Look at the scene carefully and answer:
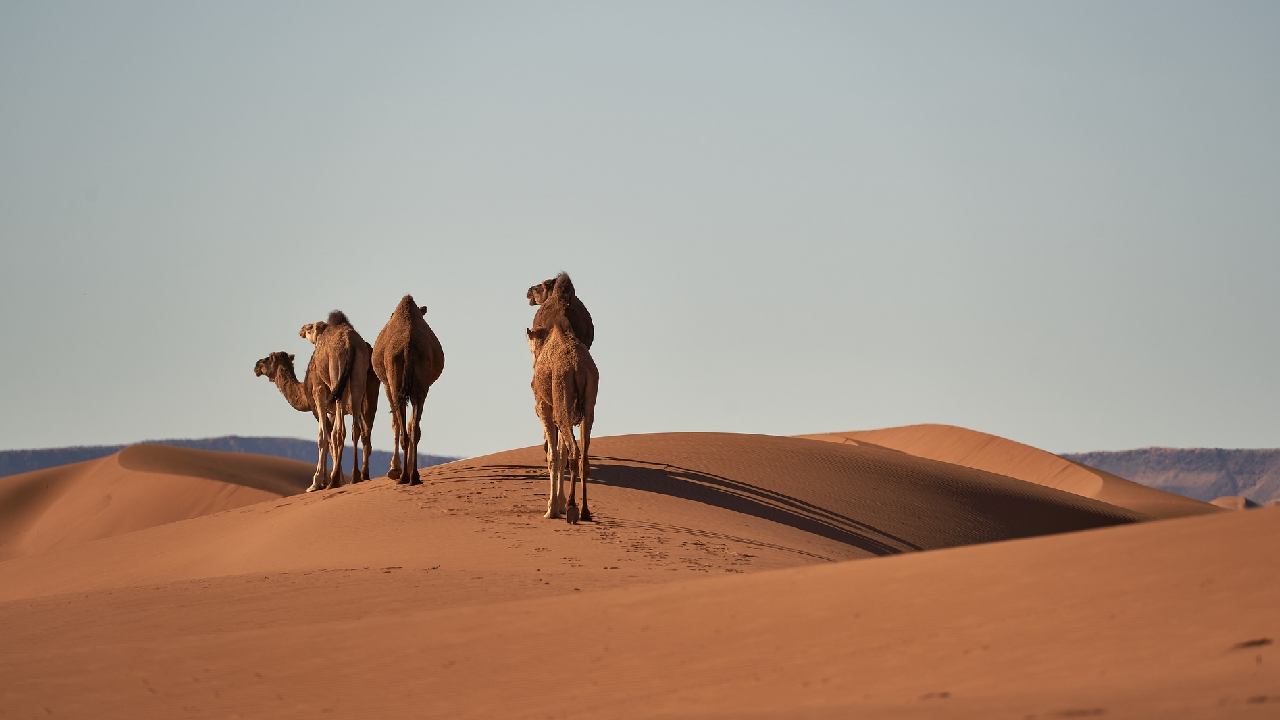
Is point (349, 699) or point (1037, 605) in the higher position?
point (1037, 605)

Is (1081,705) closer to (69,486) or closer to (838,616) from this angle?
(838,616)

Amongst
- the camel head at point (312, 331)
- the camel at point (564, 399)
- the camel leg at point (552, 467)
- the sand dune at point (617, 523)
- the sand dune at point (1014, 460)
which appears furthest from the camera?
the sand dune at point (1014, 460)

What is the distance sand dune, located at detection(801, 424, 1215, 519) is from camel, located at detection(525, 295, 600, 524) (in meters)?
40.8

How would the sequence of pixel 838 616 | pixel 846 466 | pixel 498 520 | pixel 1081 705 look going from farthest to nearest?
pixel 846 466 < pixel 498 520 < pixel 838 616 < pixel 1081 705

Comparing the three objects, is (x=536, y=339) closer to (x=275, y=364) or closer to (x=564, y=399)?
(x=564, y=399)

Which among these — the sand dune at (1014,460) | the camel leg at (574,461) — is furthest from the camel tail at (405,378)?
the sand dune at (1014,460)

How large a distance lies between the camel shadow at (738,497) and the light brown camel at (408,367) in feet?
7.60

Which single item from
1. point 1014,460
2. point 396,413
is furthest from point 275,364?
point 1014,460

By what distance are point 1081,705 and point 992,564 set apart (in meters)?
4.32

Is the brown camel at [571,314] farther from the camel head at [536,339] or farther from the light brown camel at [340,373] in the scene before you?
the light brown camel at [340,373]

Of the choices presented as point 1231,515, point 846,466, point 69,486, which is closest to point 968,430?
point 69,486

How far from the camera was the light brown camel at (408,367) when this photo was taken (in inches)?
1050

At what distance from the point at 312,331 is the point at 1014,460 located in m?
50.8

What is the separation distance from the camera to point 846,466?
35.1 m
